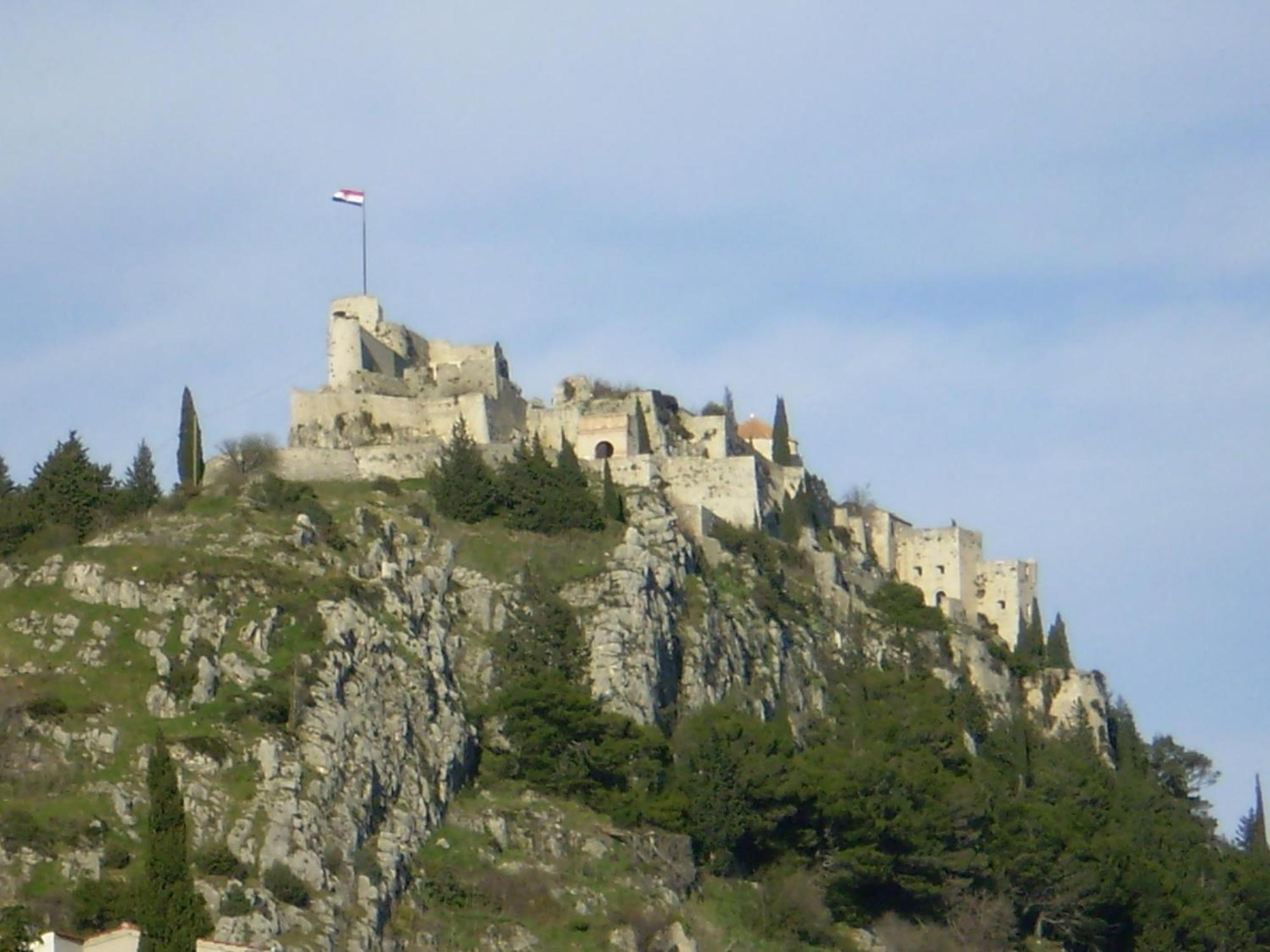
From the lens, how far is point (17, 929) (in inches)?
2744

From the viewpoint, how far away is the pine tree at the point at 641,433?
10631 centimetres

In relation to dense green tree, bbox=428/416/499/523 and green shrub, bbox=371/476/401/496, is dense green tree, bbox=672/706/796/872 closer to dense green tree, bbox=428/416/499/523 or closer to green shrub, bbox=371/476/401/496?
dense green tree, bbox=428/416/499/523

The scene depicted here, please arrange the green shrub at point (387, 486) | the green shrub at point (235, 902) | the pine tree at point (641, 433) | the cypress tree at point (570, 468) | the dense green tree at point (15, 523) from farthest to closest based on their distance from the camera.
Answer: the pine tree at point (641, 433) → the cypress tree at point (570, 468) → the green shrub at point (387, 486) → the dense green tree at point (15, 523) → the green shrub at point (235, 902)

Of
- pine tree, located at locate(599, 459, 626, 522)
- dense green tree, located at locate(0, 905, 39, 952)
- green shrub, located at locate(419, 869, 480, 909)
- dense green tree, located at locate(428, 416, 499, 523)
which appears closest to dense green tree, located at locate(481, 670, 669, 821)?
green shrub, located at locate(419, 869, 480, 909)

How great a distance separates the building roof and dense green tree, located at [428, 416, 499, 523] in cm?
1619

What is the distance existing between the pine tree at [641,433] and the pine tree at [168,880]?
33122 millimetres

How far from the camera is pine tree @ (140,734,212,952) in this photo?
70.6m

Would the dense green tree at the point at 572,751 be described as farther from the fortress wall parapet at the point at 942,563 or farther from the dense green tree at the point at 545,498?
the fortress wall parapet at the point at 942,563

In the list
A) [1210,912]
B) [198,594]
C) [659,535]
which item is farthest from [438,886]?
[1210,912]

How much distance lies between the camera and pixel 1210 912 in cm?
9825

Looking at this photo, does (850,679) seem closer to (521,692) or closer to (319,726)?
(521,692)

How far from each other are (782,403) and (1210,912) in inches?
1022

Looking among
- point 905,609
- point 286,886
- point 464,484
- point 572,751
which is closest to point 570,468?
point 464,484

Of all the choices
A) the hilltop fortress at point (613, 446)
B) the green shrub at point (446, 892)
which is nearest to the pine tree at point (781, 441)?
the hilltop fortress at point (613, 446)
